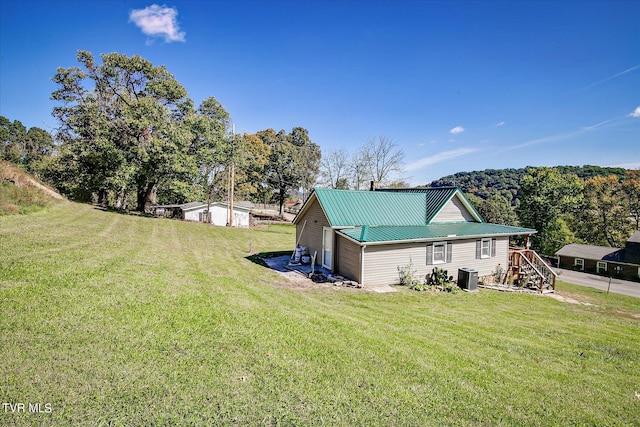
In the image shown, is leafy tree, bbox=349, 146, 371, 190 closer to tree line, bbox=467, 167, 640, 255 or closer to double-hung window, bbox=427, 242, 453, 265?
tree line, bbox=467, 167, 640, 255

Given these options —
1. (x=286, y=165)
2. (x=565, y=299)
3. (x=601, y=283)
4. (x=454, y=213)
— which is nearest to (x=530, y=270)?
(x=565, y=299)

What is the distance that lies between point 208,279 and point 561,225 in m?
50.2

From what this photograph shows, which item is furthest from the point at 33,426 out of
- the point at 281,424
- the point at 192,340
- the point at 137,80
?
the point at 137,80

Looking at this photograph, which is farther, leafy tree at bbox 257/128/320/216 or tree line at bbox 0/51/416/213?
leafy tree at bbox 257/128/320/216

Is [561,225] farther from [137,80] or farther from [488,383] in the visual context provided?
[137,80]

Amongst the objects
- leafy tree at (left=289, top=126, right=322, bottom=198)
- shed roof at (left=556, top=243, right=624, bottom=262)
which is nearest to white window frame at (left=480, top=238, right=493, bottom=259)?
shed roof at (left=556, top=243, right=624, bottom=262)

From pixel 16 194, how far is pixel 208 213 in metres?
19.9

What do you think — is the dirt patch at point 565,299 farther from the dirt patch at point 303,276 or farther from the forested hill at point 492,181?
the forested hill at point 492,181

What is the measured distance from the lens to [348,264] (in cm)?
1383

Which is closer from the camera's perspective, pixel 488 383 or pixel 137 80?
pixel 488 383

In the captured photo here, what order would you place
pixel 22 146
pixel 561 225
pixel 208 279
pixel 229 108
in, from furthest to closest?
pixel 22 146, pixel 561 225, pixel 229 108, pixel 208 279

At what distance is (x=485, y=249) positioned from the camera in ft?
54.9

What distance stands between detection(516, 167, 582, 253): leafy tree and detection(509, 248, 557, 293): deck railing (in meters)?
28.8

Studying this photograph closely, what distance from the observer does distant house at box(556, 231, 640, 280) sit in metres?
31.5
